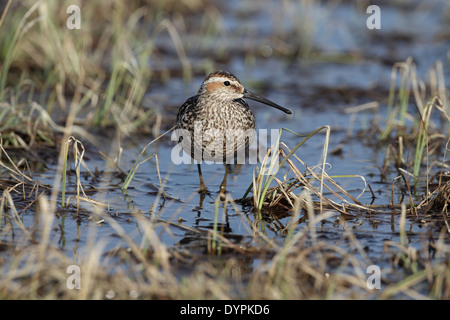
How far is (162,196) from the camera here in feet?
23.6

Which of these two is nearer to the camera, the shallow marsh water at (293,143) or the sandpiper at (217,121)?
the shallow marsh water at (293,143)

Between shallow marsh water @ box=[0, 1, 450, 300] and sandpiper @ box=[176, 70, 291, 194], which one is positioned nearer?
shallow marsh water @ box=[0, 1, 450, 300]

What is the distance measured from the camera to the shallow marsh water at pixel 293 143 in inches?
239

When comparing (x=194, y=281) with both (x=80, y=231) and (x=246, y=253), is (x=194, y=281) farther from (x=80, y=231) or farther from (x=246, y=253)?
(x=80, y=231)

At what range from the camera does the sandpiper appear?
7.22m

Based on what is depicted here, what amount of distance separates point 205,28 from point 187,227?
355 inches

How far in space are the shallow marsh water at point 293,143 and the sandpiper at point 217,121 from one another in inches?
21.2

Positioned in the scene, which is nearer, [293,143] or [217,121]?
[217,121]

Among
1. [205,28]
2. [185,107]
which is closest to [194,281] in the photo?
[185,107]

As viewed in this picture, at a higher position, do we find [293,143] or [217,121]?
[293,143]

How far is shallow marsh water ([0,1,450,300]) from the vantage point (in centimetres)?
606

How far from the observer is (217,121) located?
7.23 metres

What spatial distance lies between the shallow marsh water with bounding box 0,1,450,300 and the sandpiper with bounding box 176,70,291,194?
0.54 m

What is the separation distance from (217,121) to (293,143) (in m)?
2.40
